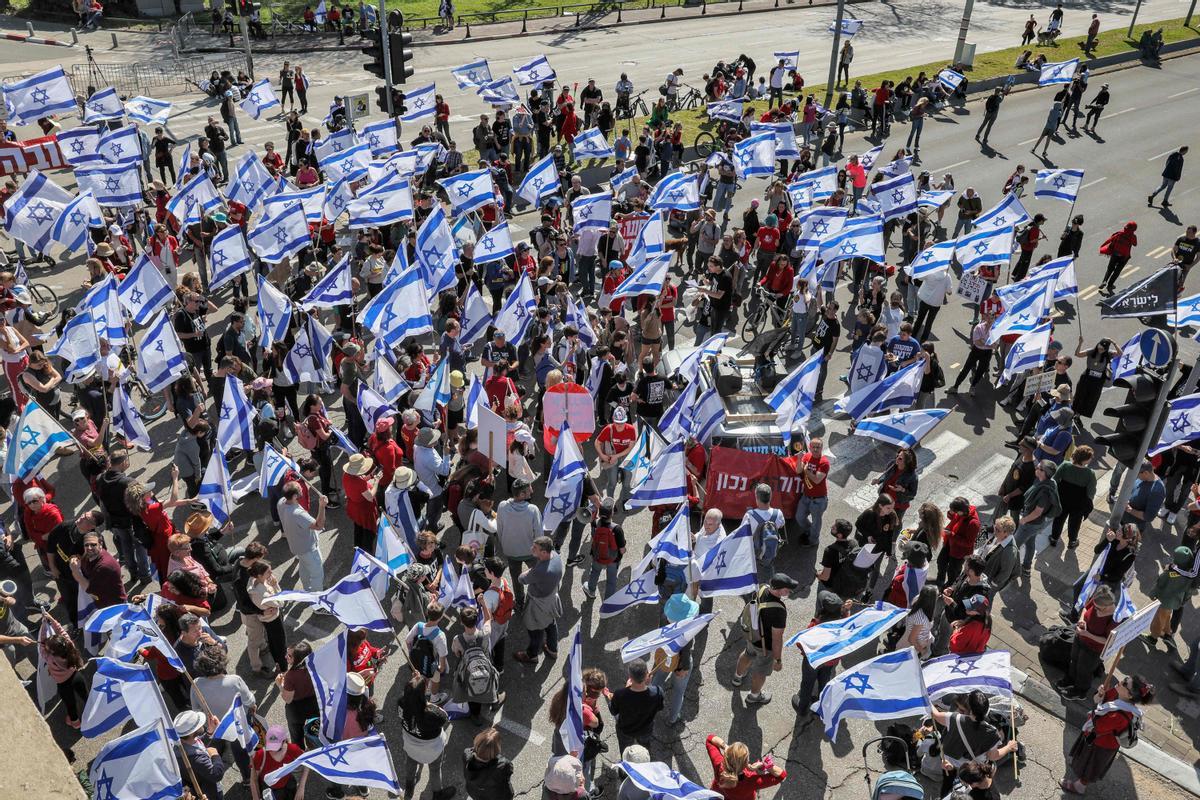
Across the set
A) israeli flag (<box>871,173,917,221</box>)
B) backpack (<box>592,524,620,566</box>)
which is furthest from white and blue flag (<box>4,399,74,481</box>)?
israeli flag (<box>871,173,917,221</box>)

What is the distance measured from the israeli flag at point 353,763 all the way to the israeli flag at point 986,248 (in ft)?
46.8

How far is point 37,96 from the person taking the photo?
70.9 ft

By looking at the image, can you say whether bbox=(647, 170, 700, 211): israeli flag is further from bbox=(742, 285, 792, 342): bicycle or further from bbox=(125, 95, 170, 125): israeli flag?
bbox=(125, 95, 170, 125): israeli flag

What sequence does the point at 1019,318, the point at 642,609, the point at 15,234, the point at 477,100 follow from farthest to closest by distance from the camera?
1. the point at 477,100
2. the point at 15,234
3. the point at 1019,318
4. the point at 642,609

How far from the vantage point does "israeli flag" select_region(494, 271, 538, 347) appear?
15.5 metres

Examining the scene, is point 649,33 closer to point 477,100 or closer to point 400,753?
point 477,100

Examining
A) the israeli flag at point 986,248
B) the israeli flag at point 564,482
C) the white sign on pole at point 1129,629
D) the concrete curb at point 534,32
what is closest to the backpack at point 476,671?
the israeli flag at point 564,482

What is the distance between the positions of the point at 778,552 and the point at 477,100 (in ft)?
86.0

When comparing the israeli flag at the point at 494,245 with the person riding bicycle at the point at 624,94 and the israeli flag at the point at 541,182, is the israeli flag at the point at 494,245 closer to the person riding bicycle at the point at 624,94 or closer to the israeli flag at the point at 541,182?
the israeli flag at the point at 541,182

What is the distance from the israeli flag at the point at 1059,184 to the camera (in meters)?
21.2

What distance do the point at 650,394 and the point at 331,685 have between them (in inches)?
282

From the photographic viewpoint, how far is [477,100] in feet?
115

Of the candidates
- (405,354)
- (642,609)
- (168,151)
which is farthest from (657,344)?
(168,151)

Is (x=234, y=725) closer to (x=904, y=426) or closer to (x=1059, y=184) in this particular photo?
(x=904, y=426)
